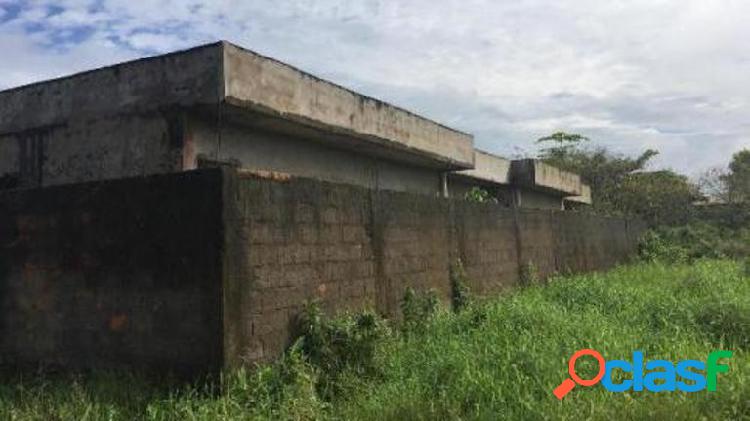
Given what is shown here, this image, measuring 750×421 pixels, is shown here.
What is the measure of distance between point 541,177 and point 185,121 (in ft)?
38.4

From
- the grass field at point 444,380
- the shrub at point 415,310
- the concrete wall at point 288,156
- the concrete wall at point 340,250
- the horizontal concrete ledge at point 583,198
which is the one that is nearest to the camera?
the grass field at point 444,380

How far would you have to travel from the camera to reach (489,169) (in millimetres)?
15406

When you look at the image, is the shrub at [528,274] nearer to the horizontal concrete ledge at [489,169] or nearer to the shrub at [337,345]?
the horizontal concrete ledge at [489,169]

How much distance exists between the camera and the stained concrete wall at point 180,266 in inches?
184

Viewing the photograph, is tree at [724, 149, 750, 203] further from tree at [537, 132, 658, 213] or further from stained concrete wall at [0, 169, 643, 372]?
stained concrete wall at [0, 169, 643, 372]

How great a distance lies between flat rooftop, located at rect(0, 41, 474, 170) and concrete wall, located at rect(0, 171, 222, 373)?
1909 mm

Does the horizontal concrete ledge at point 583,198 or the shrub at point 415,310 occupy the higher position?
the horizontal concrete ledge at point 583,198

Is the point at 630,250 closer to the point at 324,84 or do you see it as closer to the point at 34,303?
the point at 324,84

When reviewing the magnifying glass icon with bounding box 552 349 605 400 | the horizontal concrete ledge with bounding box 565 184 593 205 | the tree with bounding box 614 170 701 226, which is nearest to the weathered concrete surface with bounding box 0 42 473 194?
the magnifying glass icon with bounding box 552 349 605 400

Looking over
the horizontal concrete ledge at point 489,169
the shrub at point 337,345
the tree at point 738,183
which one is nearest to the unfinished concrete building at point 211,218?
the shrub at point 337,345

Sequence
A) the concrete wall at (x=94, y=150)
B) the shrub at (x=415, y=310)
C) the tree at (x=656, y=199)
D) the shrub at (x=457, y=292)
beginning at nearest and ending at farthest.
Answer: the shrub at (x=415, y=310) < the concrete wall at (x=94, y=150) < the shrub at (x=457, y=292) < the tree at (x=656, y=199)

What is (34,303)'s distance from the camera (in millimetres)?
5512

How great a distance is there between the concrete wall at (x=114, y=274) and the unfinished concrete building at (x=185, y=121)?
1.79 metres

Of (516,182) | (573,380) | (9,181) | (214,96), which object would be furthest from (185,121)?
(516,182)
